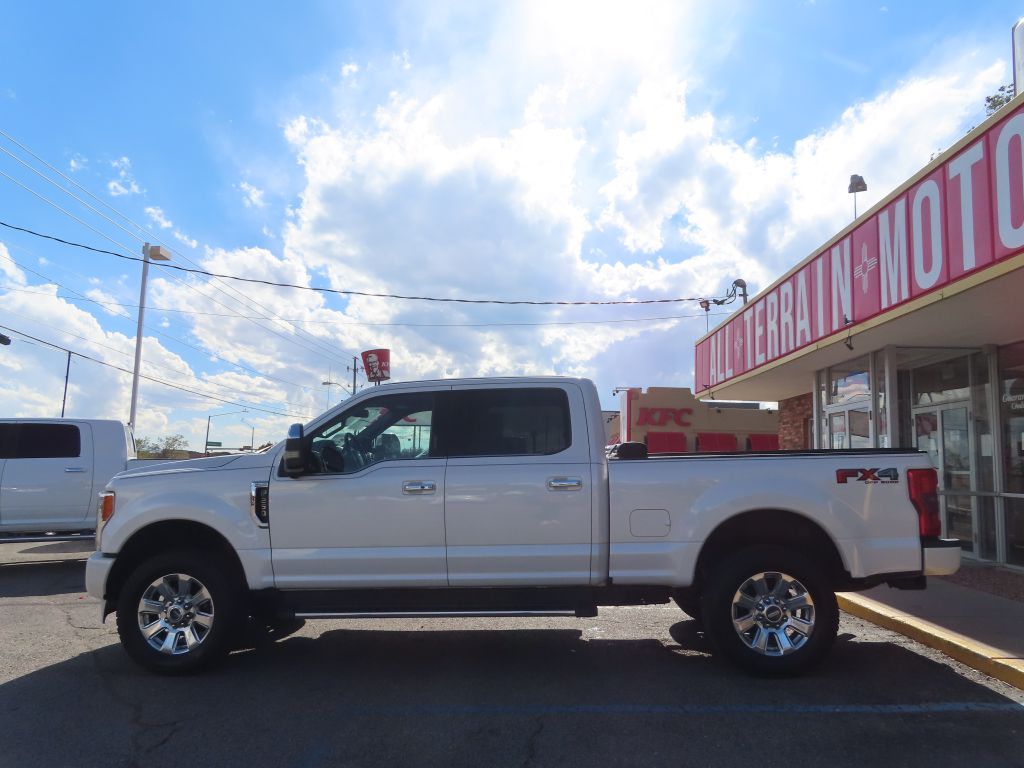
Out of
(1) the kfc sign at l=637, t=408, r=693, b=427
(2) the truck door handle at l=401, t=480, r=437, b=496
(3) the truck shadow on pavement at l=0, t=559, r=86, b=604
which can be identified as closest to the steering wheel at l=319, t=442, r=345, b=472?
(2) the truck door handle at l=401, t=480, r=437, b=496

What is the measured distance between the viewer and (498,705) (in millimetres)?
4840

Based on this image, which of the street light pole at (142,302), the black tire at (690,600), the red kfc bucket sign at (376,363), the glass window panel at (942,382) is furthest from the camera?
the red kfc bucket sign at (376,363)

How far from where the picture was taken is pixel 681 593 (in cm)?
588

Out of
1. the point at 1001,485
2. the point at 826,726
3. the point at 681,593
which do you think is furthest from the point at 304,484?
the point at 1001,485

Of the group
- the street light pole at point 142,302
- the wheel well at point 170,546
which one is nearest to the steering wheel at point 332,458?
the wheel well at point 170,546

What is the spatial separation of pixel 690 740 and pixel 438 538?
211 cm

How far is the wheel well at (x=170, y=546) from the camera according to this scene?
561 centimetres

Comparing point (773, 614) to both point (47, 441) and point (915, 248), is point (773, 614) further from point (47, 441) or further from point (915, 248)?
point (47, 441)

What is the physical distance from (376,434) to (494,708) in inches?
83.8

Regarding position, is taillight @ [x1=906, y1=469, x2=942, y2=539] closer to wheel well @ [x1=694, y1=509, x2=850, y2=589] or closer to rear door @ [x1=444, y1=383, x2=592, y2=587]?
wheel well @ [x1=694, y1=509, x2=850, y2=589]

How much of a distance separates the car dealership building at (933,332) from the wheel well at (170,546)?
668 centimetres

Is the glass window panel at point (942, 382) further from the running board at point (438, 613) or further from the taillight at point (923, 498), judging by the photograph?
the running board at point (438, 613)

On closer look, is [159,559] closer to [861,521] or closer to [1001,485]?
[861,521]

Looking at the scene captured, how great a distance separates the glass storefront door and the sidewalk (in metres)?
1.53
